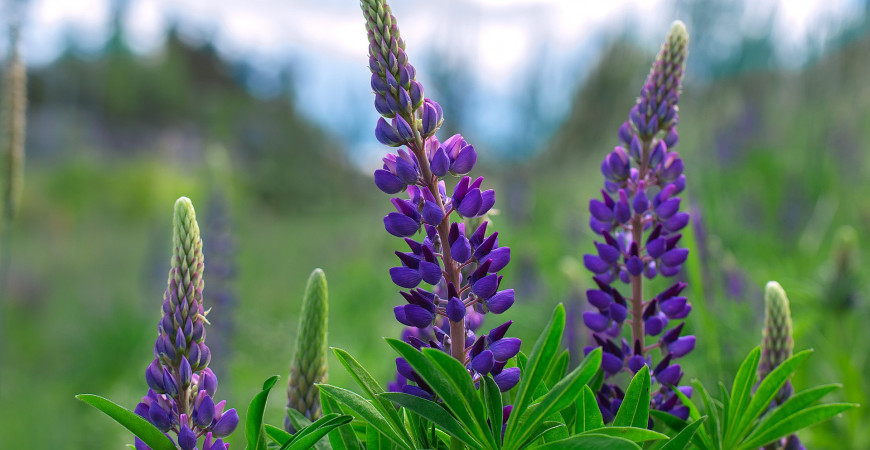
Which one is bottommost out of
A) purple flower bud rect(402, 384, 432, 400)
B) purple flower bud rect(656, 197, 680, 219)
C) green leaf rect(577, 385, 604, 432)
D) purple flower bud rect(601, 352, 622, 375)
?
green leaf rect(577, 385, 604, 432)

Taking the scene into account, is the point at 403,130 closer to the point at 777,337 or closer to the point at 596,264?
the point at 596,264

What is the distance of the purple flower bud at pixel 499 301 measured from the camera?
2.10 ft

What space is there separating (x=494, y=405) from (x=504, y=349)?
7 cm

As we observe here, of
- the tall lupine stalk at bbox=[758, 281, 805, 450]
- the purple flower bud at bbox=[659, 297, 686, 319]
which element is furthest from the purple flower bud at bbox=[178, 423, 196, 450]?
the tall lupine stalk at bbox=[758, 281, 805, 450]

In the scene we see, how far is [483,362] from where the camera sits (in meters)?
0.58

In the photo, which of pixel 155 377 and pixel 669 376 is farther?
pixel 669 376

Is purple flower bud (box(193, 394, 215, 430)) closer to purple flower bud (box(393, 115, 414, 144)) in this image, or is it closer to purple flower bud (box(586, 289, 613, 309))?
purple flower bud (box(393, 115, 414, 144))

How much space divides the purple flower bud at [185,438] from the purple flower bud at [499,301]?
301 millimetres

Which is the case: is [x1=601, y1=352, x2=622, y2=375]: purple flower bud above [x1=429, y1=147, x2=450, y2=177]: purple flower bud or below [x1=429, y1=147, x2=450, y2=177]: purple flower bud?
below

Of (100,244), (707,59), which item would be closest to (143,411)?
(707,59)

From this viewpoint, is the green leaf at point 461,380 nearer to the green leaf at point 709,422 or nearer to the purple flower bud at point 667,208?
the green leaf at point 709,422

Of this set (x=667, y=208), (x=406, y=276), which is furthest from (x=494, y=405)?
(x=667, y=208)

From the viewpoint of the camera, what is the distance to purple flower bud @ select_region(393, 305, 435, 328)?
61 cm

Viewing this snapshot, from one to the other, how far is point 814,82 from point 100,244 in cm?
1121
